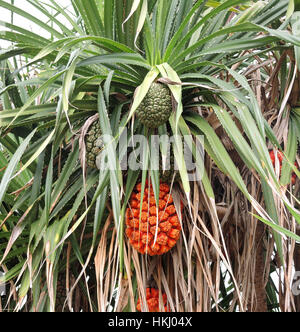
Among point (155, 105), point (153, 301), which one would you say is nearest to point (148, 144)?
point (155, 105)

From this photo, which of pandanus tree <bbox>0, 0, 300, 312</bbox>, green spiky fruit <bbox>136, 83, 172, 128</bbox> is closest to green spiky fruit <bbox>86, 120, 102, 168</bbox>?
pandanus tree <bbox>0, 0, 300, 312</bbox>

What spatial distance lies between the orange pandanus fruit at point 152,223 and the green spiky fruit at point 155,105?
0.16 metres

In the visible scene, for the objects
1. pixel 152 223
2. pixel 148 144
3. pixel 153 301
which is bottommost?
pixel 153 301

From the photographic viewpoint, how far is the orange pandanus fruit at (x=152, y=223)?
1.07 meters

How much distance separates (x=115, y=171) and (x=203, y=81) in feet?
1.02

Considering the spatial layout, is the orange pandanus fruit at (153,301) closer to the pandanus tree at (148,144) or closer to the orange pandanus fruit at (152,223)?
the pandanus tree at (148,144)

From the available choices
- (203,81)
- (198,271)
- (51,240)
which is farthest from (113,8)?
(198,271)

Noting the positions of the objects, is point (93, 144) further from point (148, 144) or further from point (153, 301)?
point (153, 301)

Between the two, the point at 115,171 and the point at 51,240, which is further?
the point at 51,240

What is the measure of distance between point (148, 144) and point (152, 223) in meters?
0.18

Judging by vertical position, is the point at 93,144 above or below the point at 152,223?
above

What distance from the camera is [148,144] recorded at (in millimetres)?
1096

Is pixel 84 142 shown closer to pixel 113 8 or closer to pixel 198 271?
pixel 113 8

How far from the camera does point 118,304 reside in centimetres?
121
